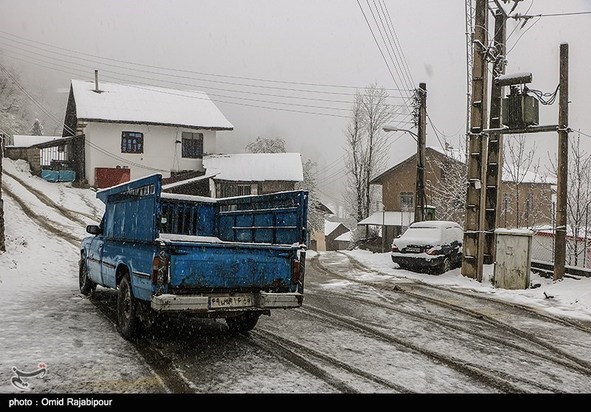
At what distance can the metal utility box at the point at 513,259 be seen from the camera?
1273 centimetres

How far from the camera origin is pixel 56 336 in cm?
640

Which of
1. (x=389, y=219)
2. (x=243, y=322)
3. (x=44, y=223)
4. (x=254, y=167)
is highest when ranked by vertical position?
(x=254, y=167)

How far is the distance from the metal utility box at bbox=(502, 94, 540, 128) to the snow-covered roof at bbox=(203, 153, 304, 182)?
76.7 ft

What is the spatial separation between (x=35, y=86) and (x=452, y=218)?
48.7m

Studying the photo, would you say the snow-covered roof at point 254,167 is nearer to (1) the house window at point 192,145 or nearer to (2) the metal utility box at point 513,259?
(1) the house window at point 192,145

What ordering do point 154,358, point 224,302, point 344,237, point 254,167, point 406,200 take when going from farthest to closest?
1. point 344,237
2. point 406,200
3. point 254,167
4. point 224,302
5. point 154,358

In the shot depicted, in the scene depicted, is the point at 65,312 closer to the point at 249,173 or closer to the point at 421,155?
the point at 421,155

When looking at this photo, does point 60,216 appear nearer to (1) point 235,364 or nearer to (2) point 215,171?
(2) point 215,171

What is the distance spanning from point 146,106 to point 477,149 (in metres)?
29.1

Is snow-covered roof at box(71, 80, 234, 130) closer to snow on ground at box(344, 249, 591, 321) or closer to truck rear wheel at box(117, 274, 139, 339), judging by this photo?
snow on ground at box(344, 249, 591, 321)

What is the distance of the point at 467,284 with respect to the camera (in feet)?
45.4

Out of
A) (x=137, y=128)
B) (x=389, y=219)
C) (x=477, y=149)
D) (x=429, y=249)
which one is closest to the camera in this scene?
(x=477, y=149)

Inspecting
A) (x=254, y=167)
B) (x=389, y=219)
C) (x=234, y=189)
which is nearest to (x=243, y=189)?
(x=234, y=189)

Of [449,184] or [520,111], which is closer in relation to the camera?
[520,111]
